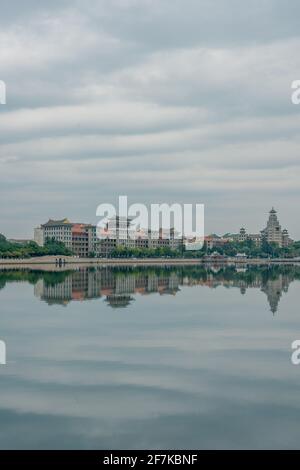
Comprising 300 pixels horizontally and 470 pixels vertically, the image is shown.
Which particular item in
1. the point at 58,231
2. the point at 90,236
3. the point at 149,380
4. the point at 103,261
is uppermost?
the point at 58,231

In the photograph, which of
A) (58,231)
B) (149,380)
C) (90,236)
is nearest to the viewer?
(149,380)

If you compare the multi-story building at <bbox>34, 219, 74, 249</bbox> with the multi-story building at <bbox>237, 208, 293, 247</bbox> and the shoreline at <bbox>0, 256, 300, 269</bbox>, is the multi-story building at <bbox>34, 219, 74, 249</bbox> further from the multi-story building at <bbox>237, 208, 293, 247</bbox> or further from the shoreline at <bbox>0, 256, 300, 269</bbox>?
the multi-story building at <bbox>237, 208, 293, 247</bbox>

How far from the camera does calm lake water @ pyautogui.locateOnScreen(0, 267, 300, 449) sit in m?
8.14

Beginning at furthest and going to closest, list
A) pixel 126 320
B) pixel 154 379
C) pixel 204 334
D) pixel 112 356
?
pixel 126 320, pixel 204 334, pixel 112 356, pixel 154 379

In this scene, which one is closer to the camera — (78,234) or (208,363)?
(208,363)

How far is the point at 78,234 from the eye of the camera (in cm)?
12031

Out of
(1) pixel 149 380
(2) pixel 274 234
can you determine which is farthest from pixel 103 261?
(1) pixel 149 380

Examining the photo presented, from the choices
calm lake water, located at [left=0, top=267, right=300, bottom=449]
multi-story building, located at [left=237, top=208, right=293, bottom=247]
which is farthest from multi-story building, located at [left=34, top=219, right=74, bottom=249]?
calm lake water, located at [left=0, top=267, right=300, bottom=449]

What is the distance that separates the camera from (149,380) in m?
11.1

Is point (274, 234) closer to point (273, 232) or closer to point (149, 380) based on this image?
point (273, 232)

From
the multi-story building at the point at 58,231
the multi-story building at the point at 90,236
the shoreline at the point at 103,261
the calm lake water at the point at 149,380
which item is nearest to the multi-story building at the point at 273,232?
the shoreline at the point at 103,261
